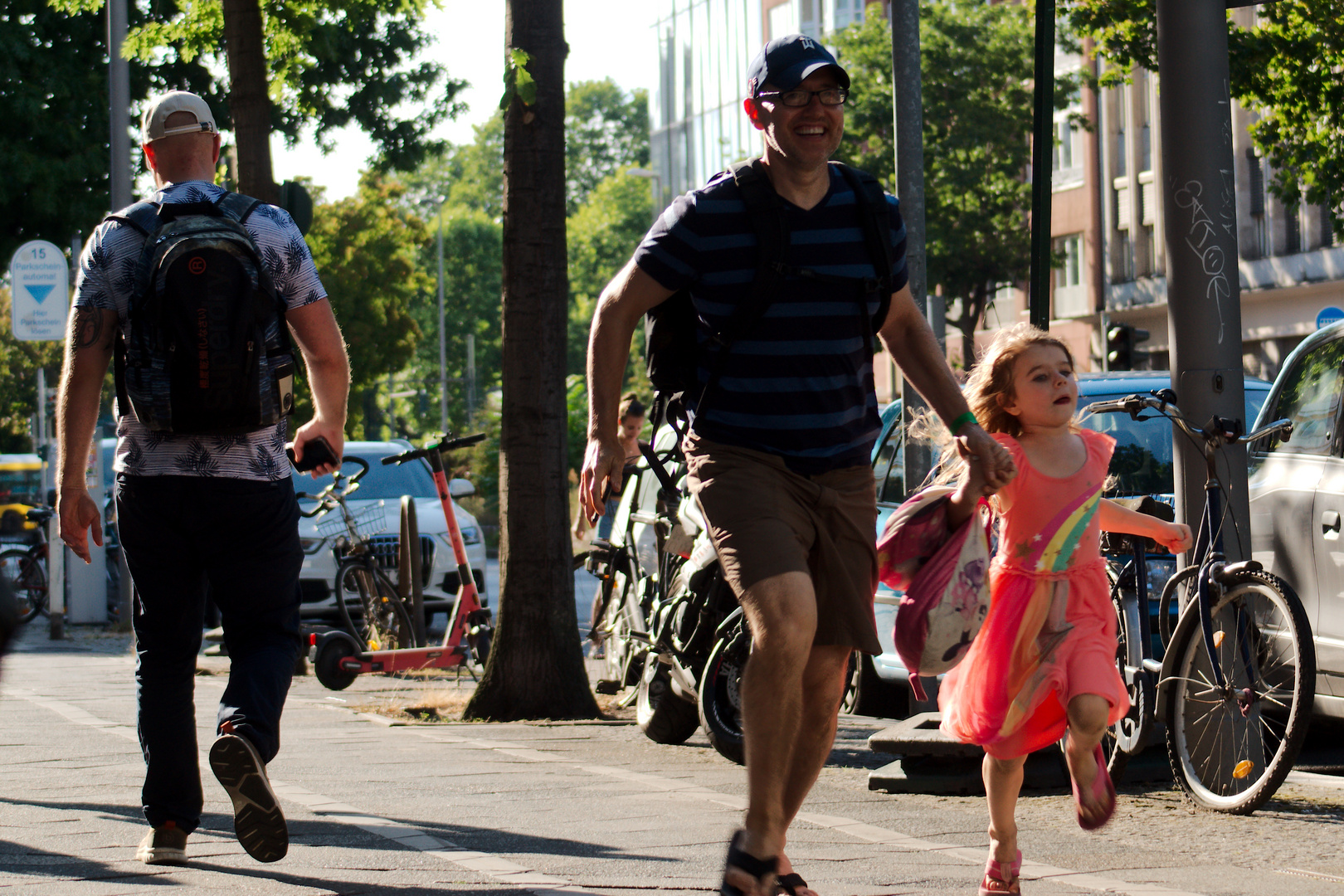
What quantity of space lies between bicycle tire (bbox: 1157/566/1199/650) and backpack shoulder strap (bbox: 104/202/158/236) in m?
3.60

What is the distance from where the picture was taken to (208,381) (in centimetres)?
483

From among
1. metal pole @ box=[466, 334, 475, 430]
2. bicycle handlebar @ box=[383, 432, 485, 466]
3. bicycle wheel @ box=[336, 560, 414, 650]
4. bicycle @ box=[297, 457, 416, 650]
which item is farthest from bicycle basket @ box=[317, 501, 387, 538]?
metal pole @ box=[466, 334, 475, 430]

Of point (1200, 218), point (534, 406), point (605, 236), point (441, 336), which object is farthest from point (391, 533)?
point (441, 336)

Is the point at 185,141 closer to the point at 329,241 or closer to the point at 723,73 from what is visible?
the point at 329,241

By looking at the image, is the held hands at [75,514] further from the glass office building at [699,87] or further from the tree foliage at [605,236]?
the tree foliage at [605,236]

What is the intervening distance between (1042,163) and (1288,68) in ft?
37.7

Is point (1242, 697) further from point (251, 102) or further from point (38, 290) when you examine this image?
point (38, 290)

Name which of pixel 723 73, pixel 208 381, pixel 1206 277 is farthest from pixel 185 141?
pixel 723 73

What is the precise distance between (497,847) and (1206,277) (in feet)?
11.9

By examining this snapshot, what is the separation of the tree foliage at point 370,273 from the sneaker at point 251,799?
136 ft

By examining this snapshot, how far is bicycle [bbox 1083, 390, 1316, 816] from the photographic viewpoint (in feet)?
19.0

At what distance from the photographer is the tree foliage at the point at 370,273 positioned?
46375 millimetres

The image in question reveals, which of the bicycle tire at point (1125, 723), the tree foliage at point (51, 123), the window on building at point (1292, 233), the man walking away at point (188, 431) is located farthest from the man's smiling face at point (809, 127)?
the window on building at point (1292, 233)

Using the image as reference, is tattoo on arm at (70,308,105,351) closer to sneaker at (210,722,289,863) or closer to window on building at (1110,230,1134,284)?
sneaker at (210,722,289,863)
